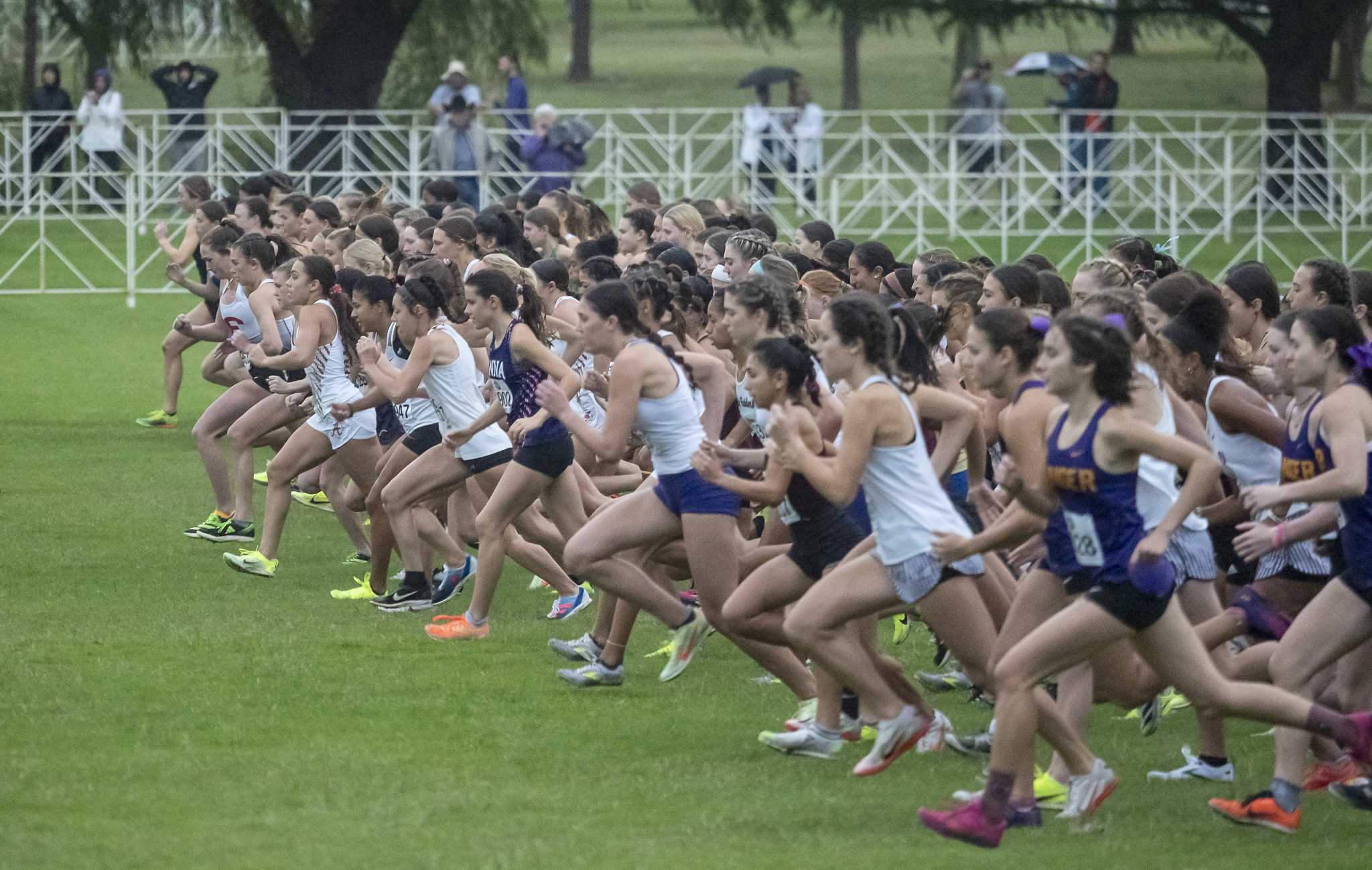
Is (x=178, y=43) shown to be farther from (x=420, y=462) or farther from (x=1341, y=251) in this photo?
(x=420, y=462)

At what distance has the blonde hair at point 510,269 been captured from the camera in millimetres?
9578

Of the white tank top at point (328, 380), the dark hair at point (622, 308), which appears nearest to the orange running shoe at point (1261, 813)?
the dark hair at point (622, 308)

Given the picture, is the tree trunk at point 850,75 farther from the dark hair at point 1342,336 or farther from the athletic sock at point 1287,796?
the athletic sock at point 1287,796

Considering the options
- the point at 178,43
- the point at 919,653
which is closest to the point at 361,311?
the point at 919,653

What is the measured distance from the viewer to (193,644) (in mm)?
9125

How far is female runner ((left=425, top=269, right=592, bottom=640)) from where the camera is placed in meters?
8.92

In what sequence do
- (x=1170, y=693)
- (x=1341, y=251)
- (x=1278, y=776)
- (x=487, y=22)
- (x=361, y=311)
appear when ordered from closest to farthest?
(x=1278, y=776) → (x=1170, y=693) → (x=361, y=311) → (x=1341, y=251) → (x=487, y=22)

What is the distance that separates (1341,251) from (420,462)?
20.8 meters

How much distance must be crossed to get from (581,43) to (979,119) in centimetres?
2045

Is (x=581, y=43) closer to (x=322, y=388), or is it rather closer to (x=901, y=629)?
(x=322, y=388)

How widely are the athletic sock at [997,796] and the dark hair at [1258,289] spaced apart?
315cm

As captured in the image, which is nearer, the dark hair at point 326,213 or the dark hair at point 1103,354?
the dark hair at point 1103,354

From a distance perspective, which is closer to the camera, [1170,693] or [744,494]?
[744,494]

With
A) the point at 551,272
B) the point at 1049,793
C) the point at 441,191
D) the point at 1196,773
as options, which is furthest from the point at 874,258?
the point at 441,191
